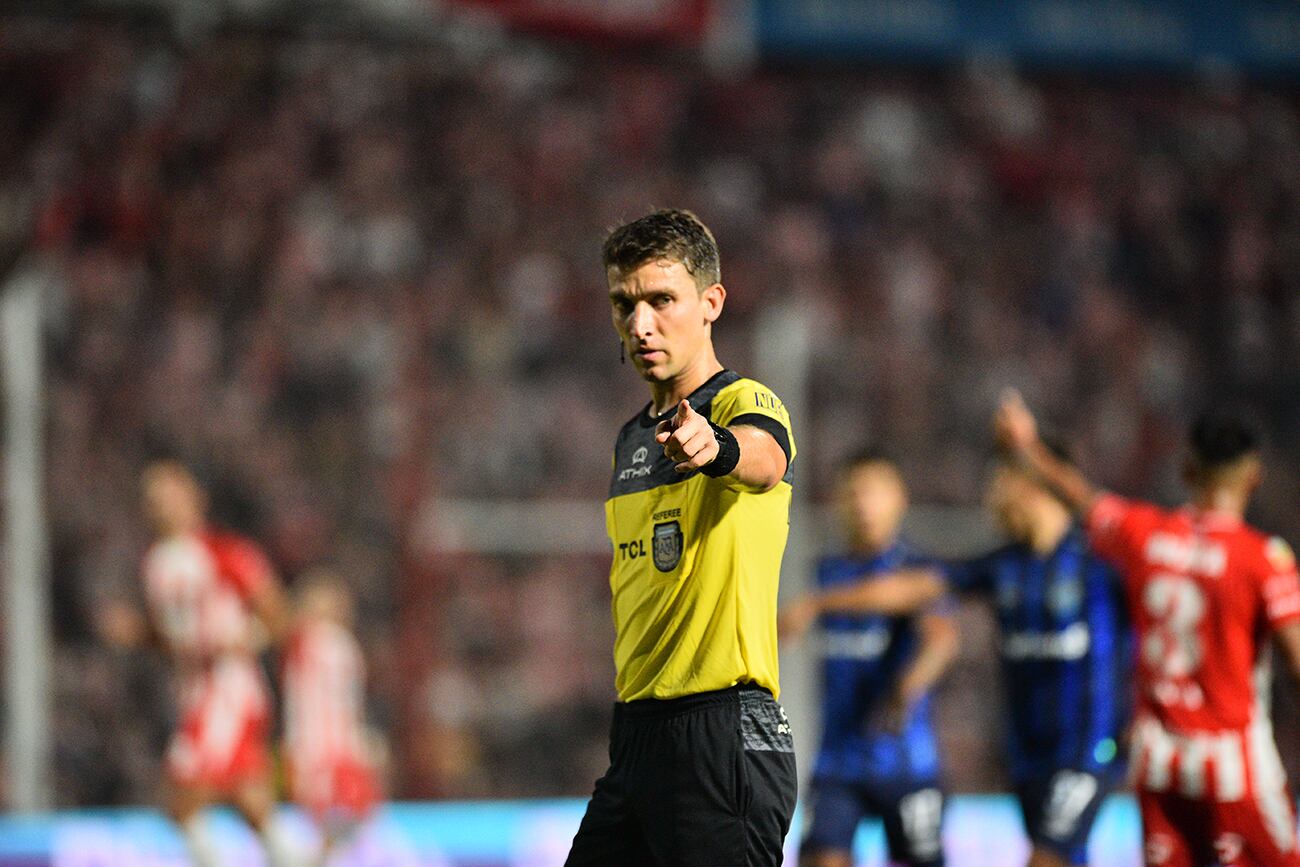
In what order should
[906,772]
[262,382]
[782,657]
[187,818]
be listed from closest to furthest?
[906,772] → [187,818] → [782,657] → [262,382]

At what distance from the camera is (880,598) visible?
615 cm

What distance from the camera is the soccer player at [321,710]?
10469 millimetres

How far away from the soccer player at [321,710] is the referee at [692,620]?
7.27 m

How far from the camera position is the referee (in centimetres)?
333

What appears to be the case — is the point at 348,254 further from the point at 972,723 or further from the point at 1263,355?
the point at 1263,355

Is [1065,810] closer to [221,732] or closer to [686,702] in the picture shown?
[686,702]

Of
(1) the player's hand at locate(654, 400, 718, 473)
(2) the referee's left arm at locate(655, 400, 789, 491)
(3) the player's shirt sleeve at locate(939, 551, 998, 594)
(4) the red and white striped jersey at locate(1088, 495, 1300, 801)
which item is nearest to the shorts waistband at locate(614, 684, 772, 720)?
(2) the referee's left arm at locate(655, 400, 789, 491)

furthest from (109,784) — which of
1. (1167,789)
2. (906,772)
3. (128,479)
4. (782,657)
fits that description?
(1167,789)

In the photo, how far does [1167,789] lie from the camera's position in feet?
16.3

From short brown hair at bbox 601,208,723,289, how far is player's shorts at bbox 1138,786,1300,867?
97.3 inches

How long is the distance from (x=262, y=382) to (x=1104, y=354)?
25.1ft

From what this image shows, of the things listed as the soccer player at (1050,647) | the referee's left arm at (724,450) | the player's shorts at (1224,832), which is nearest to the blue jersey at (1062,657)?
the soccer player at (1050,647)

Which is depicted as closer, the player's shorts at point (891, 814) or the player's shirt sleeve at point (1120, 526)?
the player's shirt sleeve at point (1120, 526)

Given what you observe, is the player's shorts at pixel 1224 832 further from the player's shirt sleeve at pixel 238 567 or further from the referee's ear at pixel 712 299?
the player's shirt sleeve at pixel 238 567
